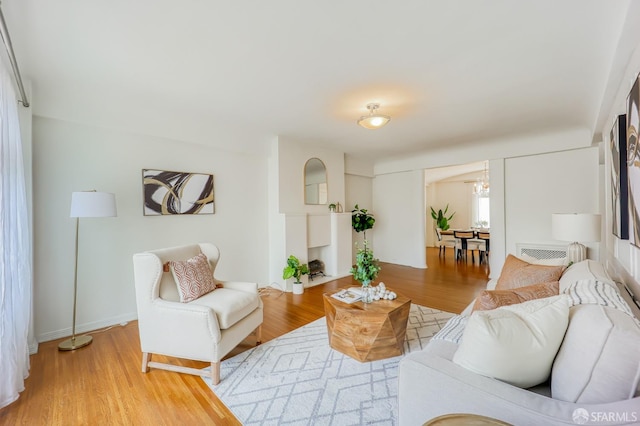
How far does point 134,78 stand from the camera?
2.54 meters

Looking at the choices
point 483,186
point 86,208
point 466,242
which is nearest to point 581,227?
point 466,242

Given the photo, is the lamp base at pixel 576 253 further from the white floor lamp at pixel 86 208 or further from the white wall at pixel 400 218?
the white floor lamp at pixel 86 208

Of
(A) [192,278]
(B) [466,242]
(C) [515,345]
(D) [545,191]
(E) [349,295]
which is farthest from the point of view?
(B) [466,242]

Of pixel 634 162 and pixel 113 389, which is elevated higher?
pixel 634 162

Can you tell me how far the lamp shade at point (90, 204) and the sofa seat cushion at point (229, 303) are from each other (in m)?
1.29

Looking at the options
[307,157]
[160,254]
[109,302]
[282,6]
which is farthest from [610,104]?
[109,302]

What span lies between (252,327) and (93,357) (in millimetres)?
1415

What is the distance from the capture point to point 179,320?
2119 mm

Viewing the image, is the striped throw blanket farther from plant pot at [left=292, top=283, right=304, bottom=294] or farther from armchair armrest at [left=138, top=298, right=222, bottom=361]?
plant pot at [left=292, top=283, right=304, bottom=294]

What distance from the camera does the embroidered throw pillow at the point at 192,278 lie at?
2.36 m

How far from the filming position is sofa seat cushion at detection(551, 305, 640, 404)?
0.92 m

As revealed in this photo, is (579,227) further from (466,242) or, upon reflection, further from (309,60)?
(466,242)

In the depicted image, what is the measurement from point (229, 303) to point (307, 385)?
34.8 inches

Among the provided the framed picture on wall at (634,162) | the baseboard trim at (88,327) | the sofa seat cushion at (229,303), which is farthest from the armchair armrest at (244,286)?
the framed picture on wall at (634,162)
